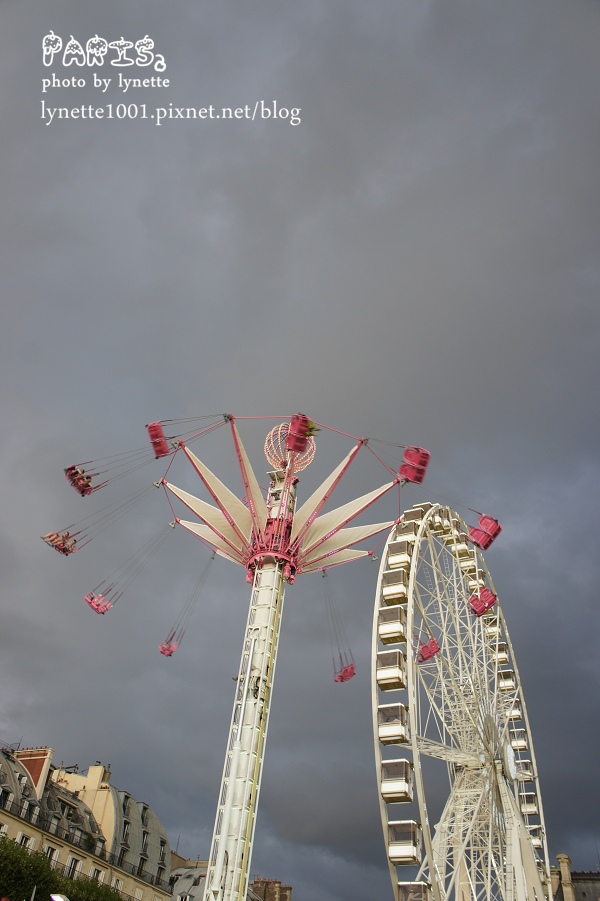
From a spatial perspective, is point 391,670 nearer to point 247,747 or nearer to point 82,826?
point 247,747

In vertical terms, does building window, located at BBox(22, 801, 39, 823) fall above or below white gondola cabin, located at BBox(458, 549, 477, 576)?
below

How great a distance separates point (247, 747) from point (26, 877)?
51.0 feet

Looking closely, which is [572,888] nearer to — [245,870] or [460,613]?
[460,613]

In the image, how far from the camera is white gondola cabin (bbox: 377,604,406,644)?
33281 millimetres

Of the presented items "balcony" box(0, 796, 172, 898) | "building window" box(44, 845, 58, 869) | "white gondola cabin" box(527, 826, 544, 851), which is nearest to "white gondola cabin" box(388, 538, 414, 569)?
"white gondola cabin" box(527, 826, 544, 851)

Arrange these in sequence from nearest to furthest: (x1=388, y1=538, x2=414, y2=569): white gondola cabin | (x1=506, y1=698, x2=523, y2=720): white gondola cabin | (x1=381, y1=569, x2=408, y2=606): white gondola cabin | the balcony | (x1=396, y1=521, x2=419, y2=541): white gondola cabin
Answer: (x1=381, y1=569, x2=408, y2=606): white gondola cabin, (x1=388, y1=538, x2=414, y2=569): white gondola cabin, (x1=396, y1=521, x2=419, y2=541): white gondola cabin, (x1=506, y1=698, x2=523, y2=720): white gondola cabin, the balcony

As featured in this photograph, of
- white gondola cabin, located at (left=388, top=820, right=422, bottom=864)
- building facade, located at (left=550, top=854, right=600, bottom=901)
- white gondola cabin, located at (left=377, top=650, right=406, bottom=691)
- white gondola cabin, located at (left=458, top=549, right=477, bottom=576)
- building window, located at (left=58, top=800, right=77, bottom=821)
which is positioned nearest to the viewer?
white gondola cabin, located at (left=388, top=820, right=422, bottom=864)

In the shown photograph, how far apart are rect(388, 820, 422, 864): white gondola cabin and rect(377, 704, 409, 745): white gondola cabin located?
290 centimetres

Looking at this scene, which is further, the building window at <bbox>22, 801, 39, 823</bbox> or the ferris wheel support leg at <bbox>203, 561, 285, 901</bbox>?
the building window at <bbox>22, 801, 39, 823</bbox>

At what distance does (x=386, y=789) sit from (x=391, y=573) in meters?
9.62

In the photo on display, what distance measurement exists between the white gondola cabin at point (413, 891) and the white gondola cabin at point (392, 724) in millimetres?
4877

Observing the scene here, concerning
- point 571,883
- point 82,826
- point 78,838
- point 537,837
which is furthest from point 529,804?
point 571,883

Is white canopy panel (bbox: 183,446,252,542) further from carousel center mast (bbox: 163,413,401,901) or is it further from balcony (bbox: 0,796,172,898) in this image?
balcony (bbox: 0,796,172,898)

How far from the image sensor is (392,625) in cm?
3350
